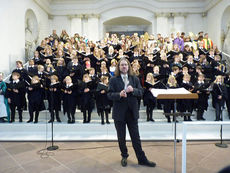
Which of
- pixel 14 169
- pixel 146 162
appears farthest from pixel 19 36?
pixel 146 162

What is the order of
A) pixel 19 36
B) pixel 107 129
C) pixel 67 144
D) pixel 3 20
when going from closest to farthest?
1. pixel 67 144
2. pixel 107 129
3. pixel 3 20
4. pixel 19 36

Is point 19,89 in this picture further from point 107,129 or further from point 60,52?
point 107,129

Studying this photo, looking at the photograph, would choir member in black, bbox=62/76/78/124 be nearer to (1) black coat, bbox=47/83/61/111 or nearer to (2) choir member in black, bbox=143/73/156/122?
(1) black coat, bbox=47/83/61/111

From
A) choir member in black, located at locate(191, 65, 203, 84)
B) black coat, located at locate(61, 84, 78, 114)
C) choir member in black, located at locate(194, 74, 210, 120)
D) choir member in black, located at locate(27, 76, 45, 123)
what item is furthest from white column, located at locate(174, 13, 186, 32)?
choir member in black, located at locate(27, 76, 45, 123)

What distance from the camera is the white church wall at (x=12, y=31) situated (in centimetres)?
766

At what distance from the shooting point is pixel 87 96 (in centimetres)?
530

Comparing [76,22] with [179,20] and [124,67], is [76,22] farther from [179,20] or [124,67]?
[124,67]

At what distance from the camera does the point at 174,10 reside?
13.2 metres

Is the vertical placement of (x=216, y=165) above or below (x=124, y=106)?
below

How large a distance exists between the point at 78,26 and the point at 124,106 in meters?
11.8

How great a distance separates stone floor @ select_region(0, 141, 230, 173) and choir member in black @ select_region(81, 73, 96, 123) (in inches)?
46.8

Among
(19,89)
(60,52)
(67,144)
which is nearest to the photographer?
(67,144)

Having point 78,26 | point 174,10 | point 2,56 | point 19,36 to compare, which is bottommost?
point 2,56

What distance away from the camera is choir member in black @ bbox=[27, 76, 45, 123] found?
17.4 feet
